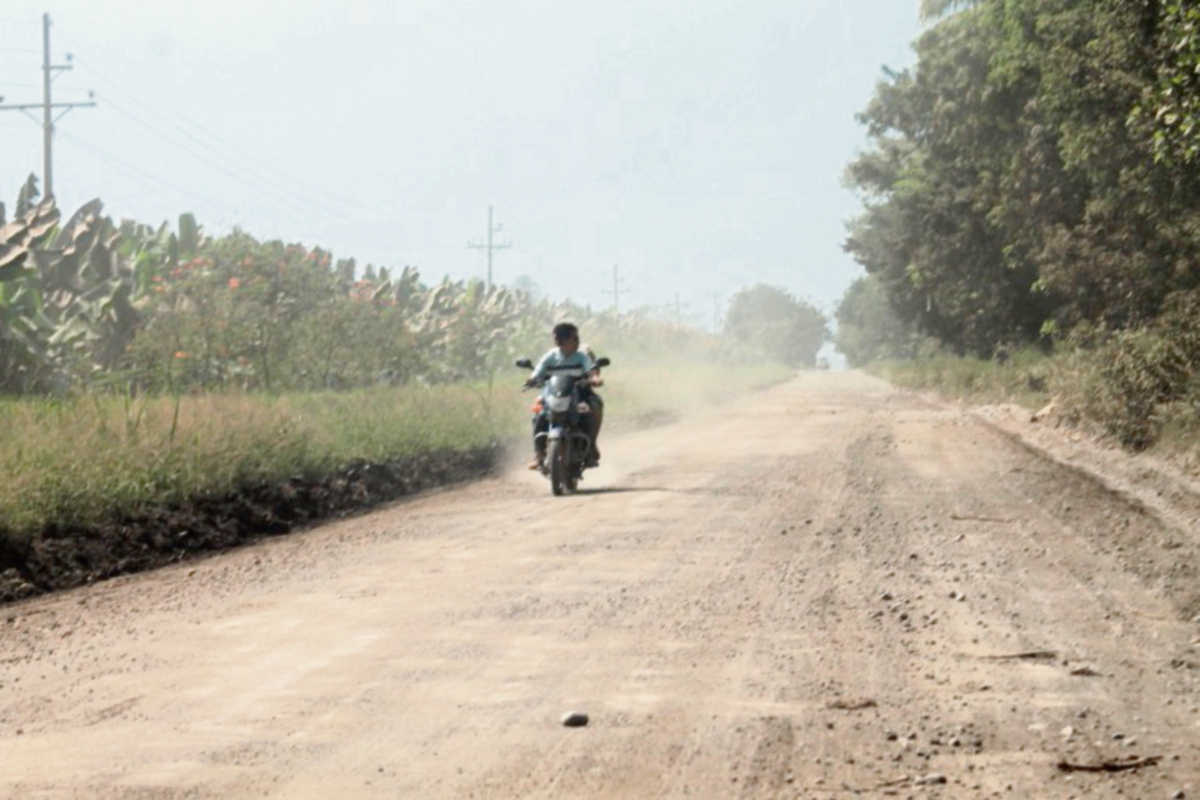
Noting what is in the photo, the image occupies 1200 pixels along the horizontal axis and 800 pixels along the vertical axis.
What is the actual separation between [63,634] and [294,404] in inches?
509

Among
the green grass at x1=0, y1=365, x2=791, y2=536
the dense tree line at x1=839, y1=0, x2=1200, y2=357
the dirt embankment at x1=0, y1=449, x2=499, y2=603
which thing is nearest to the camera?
the dirt embankment at x1=0, y1=449, x2=499, y2=603

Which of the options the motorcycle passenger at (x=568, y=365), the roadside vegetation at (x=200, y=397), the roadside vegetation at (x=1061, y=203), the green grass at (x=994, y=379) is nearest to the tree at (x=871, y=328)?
the green grass at (x=994, y=379)

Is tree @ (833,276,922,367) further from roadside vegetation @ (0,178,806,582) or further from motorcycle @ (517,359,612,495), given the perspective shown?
motorcycle @ (517,359,612,495)

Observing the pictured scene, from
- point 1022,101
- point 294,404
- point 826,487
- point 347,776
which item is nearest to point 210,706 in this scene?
point 347,776

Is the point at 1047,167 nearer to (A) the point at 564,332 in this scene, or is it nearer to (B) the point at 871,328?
(A) the point at 564,332

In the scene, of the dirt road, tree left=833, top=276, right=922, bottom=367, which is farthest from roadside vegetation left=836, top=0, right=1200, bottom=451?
tree left=833, top=276, right=922, bottom=367

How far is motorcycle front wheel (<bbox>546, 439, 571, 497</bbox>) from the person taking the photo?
56.0 ft

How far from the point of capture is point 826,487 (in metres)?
16.9

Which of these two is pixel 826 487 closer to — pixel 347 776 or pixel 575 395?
pixel 575 395

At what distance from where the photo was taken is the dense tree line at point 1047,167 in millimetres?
19516

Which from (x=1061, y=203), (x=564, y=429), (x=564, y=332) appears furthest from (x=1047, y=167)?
(x=564, y=429)

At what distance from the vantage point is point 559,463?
56.1 feet

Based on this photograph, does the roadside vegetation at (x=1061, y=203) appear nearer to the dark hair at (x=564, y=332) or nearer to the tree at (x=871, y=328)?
the dark hair at (x=564, y=332)

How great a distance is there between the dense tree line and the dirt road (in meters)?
5.72
